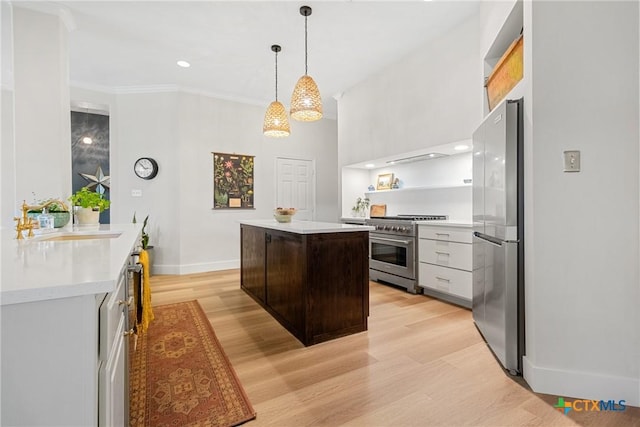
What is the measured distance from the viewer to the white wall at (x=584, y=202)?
1620 millimetres

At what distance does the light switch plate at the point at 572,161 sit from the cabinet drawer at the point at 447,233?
136 cm

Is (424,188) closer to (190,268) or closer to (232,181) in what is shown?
(232,181)

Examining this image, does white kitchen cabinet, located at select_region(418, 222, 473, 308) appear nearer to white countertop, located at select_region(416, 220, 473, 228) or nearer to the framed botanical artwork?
white countertop, located at select_region(416, 220, 473, 228)

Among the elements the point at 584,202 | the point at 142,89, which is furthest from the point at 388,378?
the point at 142,89

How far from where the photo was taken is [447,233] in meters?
3.22

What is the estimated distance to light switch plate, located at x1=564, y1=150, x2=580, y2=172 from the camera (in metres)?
1.69

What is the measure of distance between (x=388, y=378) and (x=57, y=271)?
1.77 m

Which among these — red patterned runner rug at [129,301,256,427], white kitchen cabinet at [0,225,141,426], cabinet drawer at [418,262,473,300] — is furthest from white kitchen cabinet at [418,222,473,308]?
white kitchen cabinet at [0,225,141,426]

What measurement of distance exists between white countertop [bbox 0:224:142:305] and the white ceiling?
8.82 feet

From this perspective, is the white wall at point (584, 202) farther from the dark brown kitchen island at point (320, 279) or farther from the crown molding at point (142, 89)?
the crown molding at point (142, 89)

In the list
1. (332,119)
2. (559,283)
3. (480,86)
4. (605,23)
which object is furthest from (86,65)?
(559,283)

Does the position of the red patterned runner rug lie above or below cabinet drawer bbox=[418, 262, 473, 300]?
below

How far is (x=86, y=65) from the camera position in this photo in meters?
4.00

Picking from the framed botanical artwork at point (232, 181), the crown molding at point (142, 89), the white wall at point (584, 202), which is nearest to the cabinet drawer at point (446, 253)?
the white wall at point (584, 202)
